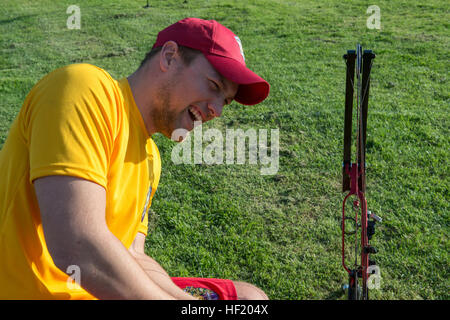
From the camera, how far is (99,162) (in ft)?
4.49

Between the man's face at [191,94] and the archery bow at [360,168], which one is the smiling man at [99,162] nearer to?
the man's face at [191,94]

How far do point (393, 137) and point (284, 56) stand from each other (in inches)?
148

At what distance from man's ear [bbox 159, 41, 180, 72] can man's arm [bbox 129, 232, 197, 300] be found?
0.84 meters

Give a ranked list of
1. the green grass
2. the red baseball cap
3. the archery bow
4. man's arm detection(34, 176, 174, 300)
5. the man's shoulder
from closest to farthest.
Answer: man's arm detection(34, 176, 174, 300) → the man's shoulder → the red baseball cap → the archery bow → the green grass

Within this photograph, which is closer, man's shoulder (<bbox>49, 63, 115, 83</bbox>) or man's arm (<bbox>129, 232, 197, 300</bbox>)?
man's shoulder (<bbox>49, 63, 115, 83</bbox>)

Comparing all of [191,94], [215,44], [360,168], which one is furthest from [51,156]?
[360,168]

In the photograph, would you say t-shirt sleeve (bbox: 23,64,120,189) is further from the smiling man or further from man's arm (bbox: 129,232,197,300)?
man's arm (bbox: 129,232,197,300)

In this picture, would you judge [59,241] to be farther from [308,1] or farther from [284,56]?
[308,1]

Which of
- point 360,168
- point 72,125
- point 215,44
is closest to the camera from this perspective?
point 72,125

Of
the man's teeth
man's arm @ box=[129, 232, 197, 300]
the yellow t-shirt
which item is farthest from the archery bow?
the yellow t-shirt

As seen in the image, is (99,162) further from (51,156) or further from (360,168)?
(360,168)

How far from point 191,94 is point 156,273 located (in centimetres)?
80

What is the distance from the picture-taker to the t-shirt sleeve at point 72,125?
1.29 meters

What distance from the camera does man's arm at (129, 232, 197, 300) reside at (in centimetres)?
174
